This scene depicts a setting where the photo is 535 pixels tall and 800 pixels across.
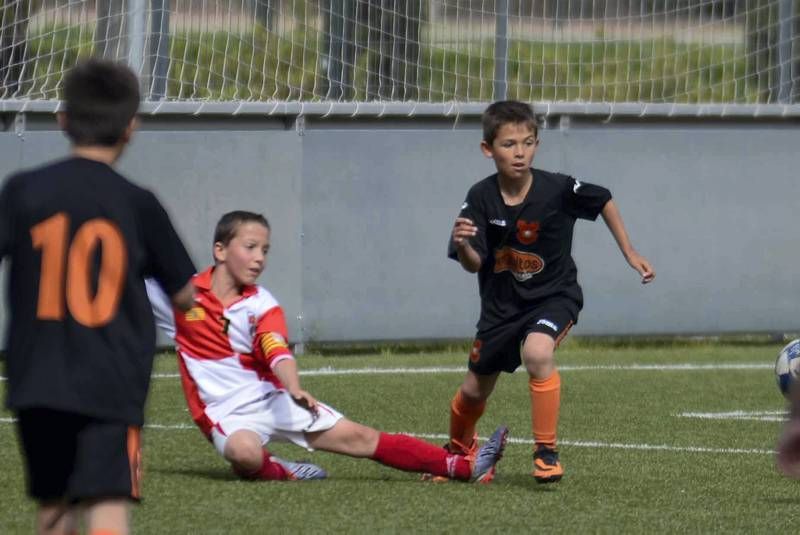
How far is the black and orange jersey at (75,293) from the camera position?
382 centimetres

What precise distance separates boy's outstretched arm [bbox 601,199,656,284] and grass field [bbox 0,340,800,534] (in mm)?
764

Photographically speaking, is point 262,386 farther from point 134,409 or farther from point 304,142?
point 304,142

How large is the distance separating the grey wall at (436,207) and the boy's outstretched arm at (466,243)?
4558mm

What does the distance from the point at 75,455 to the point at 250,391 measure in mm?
2551

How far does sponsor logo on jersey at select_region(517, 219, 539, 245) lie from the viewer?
6633 mm

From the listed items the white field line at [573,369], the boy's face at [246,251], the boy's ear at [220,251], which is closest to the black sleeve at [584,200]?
the boy's face at [246,251]

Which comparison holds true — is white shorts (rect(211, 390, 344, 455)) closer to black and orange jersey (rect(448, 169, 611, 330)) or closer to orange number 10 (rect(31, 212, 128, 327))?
black and orange jersey (rect(448, 169, 611, 330))

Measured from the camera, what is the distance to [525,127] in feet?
21.7

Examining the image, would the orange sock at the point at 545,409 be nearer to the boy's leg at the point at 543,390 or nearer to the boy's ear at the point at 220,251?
the boy's leg at the point at 543,390

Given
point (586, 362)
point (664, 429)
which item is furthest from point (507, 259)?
point (586, 362)

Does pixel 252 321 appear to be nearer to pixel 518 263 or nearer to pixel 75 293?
pixel 518 263

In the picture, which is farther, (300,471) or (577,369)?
(577,369)

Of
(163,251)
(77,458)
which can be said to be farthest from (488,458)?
(77,458)

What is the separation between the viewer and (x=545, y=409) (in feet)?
20.9
